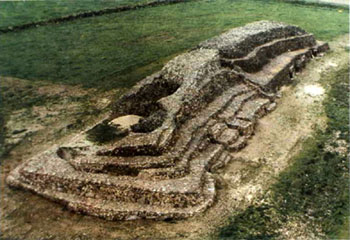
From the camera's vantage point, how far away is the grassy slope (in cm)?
2175

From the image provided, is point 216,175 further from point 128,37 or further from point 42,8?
point 42,8

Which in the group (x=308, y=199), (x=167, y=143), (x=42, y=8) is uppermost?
(x=167, y=143)

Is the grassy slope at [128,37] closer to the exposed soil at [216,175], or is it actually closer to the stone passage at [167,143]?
the exposed soil at [216,175]

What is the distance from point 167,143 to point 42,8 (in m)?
26.2

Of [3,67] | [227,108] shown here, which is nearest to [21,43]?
[3,67]

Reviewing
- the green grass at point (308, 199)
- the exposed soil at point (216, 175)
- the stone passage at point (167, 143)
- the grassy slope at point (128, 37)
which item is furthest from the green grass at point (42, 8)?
the green grass at point (308, 199)

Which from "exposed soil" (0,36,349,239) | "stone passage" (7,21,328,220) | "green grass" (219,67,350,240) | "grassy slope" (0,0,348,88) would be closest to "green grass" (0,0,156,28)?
"grassy slope" (0,0,348,88)

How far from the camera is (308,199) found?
12117 millimetres

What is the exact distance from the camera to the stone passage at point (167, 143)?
38.4 ft

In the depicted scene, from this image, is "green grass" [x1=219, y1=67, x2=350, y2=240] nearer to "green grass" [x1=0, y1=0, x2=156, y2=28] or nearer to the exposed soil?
the exposed soil

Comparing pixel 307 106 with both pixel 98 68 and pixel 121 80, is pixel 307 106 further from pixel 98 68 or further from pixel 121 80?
pixel 98 68

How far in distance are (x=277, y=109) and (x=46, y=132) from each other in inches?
372

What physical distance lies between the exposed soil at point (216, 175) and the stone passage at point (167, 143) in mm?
342

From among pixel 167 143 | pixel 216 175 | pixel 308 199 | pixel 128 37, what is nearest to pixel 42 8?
pixel 128 37
